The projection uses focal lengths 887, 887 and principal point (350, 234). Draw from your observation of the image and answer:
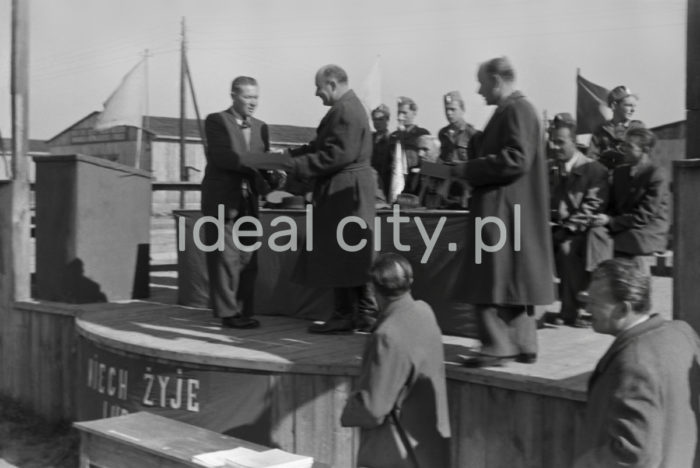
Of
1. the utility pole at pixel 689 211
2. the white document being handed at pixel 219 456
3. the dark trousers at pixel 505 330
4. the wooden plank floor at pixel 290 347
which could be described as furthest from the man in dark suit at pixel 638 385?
the white document being handed at pixel 219 456

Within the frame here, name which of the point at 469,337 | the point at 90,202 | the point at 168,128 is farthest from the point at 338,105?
the point at 168,128

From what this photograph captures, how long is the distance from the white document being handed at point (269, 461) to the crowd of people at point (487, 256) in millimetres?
495

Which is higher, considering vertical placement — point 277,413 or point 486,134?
point 486,134

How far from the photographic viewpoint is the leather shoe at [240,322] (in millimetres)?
6719

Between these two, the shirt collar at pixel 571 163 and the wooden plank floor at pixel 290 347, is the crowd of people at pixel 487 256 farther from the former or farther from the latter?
the wooden plank floor at pixel 290 347

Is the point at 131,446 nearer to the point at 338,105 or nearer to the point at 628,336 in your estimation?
the point at 338,105

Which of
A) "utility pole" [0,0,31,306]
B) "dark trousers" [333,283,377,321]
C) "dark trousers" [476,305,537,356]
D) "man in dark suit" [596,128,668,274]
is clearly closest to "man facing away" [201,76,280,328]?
"dark trousers" [333,283,377,321]

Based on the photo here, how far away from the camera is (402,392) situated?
3.82 metres

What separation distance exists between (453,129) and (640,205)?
2.28 meters

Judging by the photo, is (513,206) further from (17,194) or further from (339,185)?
(17,194)

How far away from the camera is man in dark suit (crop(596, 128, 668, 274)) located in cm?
627

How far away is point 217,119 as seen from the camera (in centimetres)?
658

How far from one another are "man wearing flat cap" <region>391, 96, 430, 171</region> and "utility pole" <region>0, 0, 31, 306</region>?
361 centimetres

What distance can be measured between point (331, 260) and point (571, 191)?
1.86 metres
